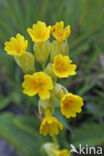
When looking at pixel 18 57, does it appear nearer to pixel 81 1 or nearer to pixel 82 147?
pixel 82 147

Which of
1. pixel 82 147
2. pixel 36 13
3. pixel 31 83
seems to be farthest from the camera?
pixel 36 13

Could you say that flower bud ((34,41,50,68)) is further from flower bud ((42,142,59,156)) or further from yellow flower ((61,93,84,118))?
flower bud ((42,142,59,156))

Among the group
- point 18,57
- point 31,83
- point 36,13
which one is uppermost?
point 36,13

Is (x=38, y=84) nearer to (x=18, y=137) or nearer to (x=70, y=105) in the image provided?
(x=70, y=105)

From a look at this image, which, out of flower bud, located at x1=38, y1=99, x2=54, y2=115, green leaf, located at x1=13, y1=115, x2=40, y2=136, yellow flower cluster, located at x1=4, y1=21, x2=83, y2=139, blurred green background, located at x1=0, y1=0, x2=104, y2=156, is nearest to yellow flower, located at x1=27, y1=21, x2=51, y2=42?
yellow flower cluster, located at x1=4, y1=21, x2=83, y2=139

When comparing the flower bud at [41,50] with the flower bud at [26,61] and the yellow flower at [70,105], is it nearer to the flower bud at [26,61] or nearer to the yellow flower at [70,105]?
the flower bud at [26,61]

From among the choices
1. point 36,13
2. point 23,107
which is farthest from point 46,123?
point 36,13
